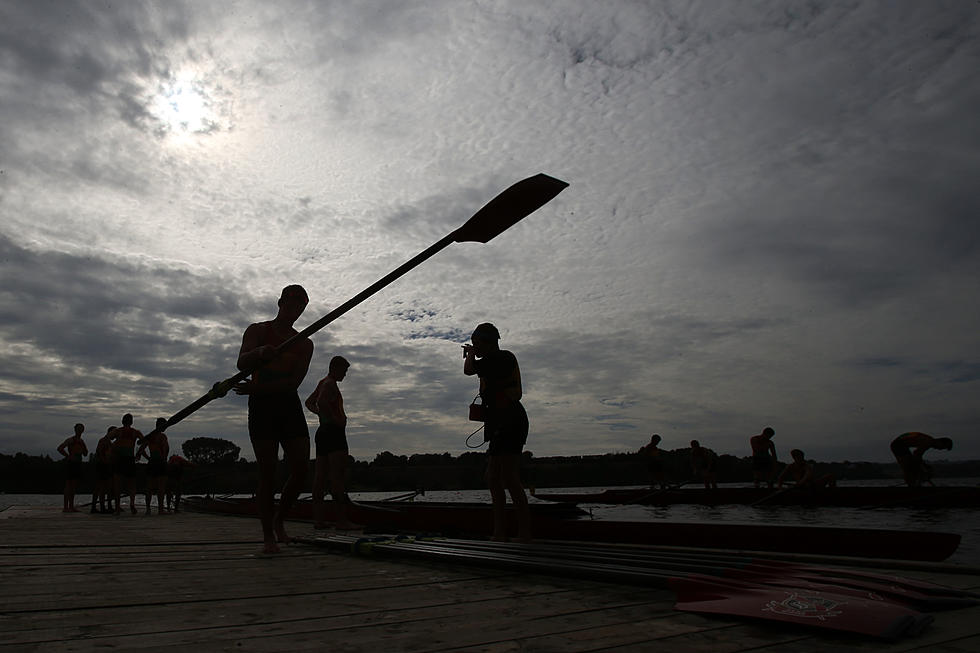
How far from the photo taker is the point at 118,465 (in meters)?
11.6

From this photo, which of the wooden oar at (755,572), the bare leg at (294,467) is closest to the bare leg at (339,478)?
the bare leg at (294,467)

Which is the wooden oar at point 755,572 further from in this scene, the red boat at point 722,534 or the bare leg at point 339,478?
the bare leg at point 339,478

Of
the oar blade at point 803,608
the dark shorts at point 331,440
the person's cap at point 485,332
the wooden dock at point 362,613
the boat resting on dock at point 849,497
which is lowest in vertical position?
the boat resting on dock at point 849,497

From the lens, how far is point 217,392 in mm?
4980

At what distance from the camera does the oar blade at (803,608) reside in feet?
6.04

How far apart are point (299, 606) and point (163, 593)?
0.76 metres

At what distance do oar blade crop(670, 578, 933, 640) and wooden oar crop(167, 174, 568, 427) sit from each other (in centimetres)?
273

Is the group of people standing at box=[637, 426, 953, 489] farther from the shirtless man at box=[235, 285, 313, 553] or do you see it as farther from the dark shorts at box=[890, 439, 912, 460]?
the shirtless man at box=[235, 285, 313, 553]

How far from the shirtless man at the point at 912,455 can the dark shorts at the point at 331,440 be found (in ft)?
43.4

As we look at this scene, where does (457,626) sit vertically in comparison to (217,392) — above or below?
below

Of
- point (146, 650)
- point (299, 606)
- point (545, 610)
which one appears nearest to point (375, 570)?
point (299, 606)

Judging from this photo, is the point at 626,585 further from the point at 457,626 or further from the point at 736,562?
the point at 457,626

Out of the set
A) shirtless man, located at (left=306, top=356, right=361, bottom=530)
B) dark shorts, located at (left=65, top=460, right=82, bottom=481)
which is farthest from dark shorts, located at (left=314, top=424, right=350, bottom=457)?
dark shorts, located at (left=65, top=460, right=82, bottom=481)

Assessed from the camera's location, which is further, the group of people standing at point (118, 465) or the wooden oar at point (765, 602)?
the group of people standing at point (118, 465)
